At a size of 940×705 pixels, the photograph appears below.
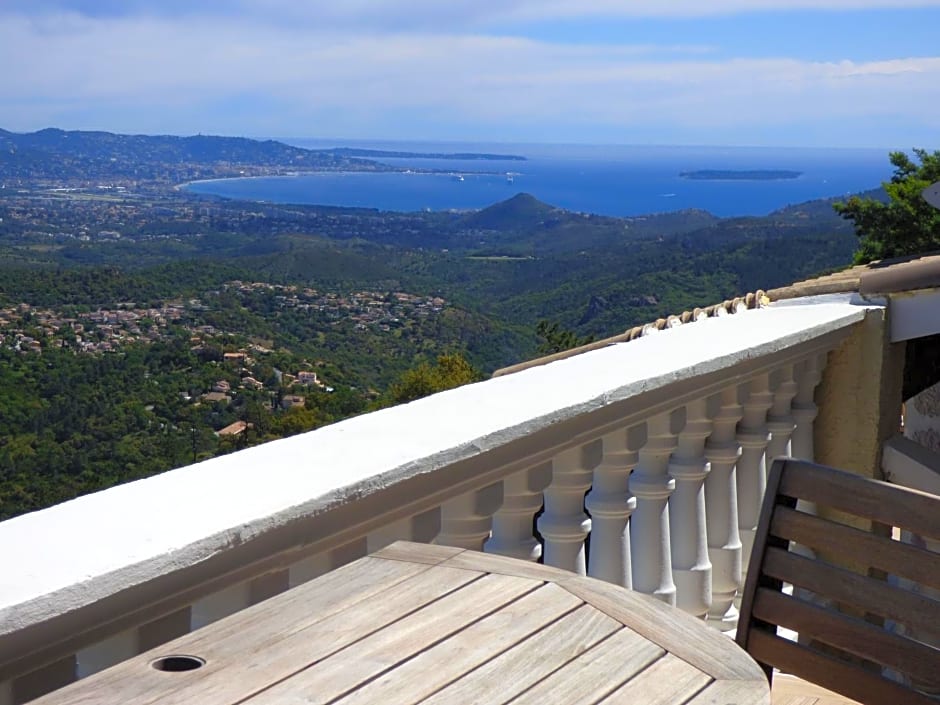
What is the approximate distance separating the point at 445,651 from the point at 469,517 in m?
0.58

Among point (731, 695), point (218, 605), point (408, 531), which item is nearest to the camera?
point (731, 695)

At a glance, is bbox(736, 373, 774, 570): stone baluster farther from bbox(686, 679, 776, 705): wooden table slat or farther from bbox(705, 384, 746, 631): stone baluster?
bbox(686, 679, 776, 705): wooden table slat

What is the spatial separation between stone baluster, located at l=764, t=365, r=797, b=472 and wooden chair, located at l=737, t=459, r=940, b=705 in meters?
0.76

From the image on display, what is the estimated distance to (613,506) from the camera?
181 centimetres

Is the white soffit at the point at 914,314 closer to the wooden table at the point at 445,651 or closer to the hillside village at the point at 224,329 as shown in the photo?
the wooden table at the point at 445,651

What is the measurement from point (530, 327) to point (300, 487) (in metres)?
57.6

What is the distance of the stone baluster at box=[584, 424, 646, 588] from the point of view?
1.81m

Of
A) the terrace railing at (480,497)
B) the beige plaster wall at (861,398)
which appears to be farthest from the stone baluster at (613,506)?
the beige plaster wall at (861,398)

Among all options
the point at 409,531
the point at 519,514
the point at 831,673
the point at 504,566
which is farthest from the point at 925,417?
the point at 504,566

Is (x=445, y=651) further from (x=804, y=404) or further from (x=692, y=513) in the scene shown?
(x=804, y=404)

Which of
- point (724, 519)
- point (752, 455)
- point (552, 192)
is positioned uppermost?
point (752, 455)

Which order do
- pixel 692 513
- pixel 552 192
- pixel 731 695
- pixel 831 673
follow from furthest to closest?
pixel 552 192
pixel 692 513
pixel 831 673
pixel 731 695

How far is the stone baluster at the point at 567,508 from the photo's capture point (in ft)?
5.65

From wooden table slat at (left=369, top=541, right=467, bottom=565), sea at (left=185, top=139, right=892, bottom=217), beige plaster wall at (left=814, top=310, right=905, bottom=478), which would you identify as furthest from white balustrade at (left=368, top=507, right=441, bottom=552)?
sea at (left=185, top=139, right=892, bottom=217)
